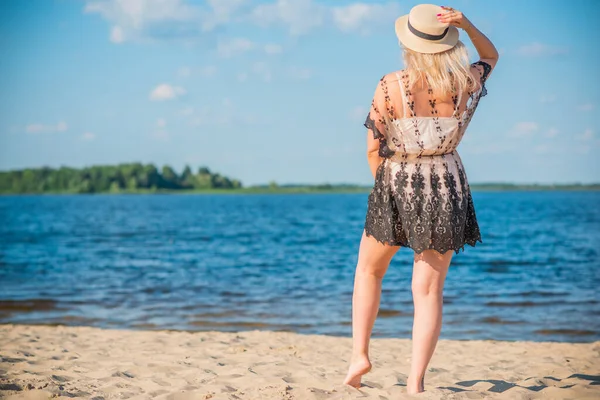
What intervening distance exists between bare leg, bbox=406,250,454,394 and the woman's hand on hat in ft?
4.01

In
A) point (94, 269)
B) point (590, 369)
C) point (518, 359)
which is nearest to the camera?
point (590, 369)

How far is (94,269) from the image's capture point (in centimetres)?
1656

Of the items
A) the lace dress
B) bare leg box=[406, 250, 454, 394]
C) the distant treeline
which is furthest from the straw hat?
the distant treeline

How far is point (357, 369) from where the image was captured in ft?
12.5

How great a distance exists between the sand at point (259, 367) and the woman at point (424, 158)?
0.68 metres

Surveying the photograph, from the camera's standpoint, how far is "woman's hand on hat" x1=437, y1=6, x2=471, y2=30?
3.38 metres

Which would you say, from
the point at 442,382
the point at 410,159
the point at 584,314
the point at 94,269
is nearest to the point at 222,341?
the point at 442,382

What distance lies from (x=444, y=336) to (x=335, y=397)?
4.58m

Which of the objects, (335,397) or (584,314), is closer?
(335,397)

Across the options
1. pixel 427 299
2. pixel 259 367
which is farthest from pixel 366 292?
pixel 259 367

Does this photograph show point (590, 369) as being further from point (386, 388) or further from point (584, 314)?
point (584, 314)

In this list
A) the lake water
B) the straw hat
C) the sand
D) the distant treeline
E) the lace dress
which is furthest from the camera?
the distant treeline

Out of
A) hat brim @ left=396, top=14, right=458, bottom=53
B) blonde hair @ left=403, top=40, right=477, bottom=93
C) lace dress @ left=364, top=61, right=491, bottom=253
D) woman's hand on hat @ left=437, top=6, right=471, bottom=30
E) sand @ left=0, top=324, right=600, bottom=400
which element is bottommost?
sand @ left=0, top=324, right=600, bottom=400

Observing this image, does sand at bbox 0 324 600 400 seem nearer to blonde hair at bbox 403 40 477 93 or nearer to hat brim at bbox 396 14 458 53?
blonde hair at bbox 403 40 477 93
